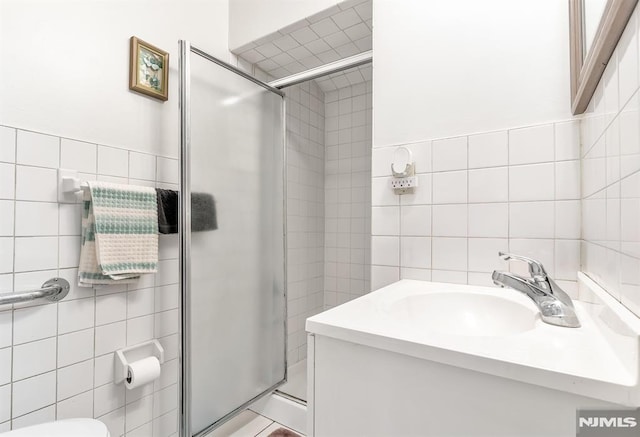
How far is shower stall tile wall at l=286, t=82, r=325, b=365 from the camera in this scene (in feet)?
7.17

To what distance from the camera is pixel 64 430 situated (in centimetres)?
87

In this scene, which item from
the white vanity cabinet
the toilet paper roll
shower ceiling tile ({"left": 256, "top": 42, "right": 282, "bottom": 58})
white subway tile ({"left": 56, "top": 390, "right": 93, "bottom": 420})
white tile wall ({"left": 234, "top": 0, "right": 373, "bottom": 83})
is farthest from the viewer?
shower ceiling tile ({"left": 256, "top": 42, "right": 282, "bottom": 58})

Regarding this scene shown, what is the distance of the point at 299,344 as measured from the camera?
2252mm

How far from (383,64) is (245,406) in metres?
1.76

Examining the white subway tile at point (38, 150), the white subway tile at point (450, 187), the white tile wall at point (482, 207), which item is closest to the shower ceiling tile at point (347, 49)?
the white tile wall at point (482, 207)

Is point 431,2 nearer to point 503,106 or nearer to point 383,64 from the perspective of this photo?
point 383,64

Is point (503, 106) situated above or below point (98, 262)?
above

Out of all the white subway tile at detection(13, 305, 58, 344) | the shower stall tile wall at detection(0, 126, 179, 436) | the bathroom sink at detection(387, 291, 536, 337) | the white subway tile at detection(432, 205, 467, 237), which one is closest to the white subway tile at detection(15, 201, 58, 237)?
the shower stall tile wall at detection(0, 126, 179, 436)

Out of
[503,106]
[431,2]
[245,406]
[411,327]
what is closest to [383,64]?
[431,2]

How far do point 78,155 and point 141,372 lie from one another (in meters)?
0.87

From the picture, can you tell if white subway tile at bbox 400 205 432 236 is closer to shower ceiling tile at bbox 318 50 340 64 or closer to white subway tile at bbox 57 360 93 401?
shower ceiling tile at bbox 318 50 340 64

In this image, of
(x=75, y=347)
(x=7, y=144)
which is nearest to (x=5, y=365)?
(x=75, y=347)

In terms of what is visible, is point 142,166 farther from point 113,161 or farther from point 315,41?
point 315,41

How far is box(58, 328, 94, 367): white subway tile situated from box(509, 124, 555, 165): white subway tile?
1688 mm
